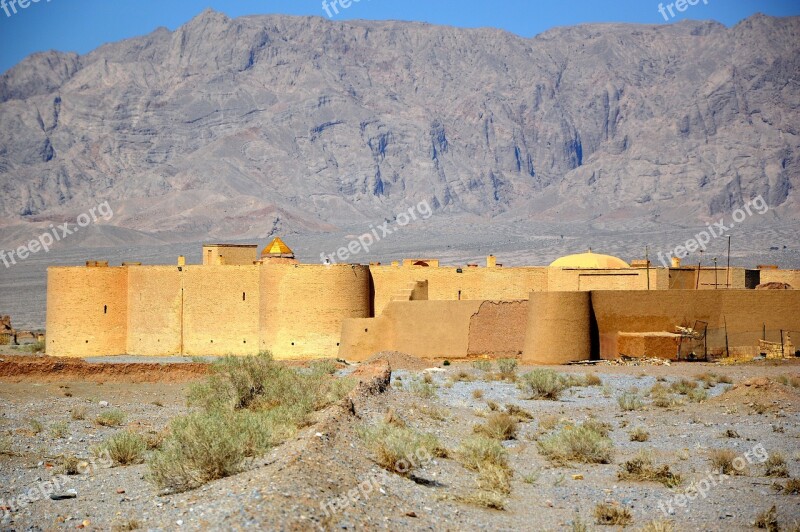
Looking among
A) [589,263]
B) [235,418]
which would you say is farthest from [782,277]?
[235,418]

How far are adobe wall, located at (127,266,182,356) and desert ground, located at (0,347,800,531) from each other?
12.7m

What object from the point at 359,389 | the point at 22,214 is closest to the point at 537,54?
the point at 22,214

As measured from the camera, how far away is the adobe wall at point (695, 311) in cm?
2972

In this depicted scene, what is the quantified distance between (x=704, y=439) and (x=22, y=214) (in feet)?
425

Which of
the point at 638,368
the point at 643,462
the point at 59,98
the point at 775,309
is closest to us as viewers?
the point at 643,462

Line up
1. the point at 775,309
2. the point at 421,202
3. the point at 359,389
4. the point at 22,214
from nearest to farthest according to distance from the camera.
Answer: the point at 359,389 < the point at 775,309 < the point at 22,214 < the point at 421,202

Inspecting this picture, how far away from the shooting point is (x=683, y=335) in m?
29.4

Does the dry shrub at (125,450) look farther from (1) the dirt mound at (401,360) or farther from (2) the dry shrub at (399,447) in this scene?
(1) the dirt mound at (401,360)

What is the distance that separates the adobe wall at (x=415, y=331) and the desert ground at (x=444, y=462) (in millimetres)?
6891

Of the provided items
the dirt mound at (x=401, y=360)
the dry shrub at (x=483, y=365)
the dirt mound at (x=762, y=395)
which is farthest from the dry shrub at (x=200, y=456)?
the dirt mound at (x=401, y=360)

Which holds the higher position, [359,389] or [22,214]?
[22,214]

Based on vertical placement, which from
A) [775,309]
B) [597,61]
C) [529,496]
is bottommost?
[529,496]

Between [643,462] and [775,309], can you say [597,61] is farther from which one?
[643,462]

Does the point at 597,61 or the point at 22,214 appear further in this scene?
the point at 597,61
